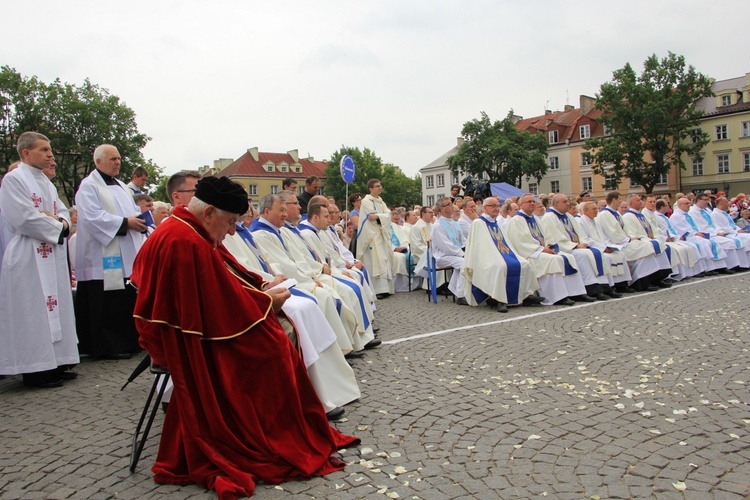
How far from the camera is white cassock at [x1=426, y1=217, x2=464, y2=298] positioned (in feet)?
32.6

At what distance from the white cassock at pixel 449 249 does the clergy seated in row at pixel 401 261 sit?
1446 millimetres

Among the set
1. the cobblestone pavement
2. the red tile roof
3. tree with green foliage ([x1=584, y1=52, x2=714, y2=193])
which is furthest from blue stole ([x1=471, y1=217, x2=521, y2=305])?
the red tile roof

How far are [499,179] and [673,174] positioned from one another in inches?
614

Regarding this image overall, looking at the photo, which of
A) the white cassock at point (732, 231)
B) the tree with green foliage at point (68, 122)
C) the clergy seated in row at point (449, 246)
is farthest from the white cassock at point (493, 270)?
the tree with green foliage at point (68, 122)

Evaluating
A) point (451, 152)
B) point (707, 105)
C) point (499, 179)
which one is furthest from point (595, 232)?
point (451, 152)

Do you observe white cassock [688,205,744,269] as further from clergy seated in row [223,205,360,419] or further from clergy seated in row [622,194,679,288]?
clergy seated in row [223,205,360,419]

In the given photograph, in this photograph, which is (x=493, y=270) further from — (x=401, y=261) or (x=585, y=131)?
(x=585, y=131)

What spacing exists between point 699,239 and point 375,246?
7641 millimetres

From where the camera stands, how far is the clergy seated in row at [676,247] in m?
11.1

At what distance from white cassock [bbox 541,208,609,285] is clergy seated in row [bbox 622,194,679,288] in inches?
53.4

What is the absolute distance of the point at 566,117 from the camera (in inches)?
2435

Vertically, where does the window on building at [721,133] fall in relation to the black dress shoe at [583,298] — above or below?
above

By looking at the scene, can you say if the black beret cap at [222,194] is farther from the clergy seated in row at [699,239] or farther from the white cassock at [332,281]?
the clergy seated in row at [699,239]

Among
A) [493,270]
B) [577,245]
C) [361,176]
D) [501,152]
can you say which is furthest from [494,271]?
[361,176]
